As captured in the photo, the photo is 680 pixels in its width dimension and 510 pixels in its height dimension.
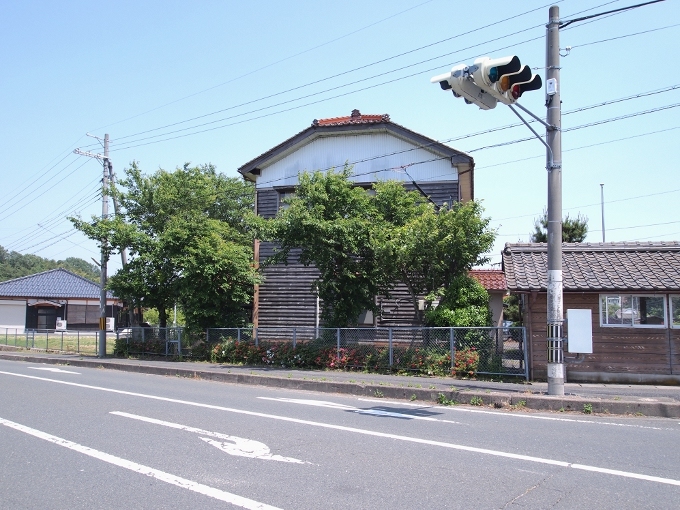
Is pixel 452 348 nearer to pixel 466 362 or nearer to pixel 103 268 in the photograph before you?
pixel 466 362

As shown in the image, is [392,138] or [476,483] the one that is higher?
[392,138]

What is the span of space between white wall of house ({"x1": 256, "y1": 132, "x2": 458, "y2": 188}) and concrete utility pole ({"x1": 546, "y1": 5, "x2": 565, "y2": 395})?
1128 cm

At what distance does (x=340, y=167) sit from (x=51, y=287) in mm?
37392

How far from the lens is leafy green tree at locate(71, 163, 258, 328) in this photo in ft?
68.4

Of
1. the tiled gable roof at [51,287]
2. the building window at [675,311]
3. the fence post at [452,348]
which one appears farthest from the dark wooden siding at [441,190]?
the tiled gable roof at [51,287]

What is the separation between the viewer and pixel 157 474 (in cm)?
592

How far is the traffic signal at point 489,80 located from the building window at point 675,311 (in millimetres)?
7335

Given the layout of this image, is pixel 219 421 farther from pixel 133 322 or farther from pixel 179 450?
pixel 133 322

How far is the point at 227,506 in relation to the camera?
4910 mm

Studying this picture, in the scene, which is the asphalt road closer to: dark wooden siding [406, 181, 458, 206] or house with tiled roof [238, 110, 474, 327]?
house with tiled roof [238, 110, 474, 327]

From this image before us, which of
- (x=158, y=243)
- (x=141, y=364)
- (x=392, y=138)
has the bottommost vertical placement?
(x=141, y=364)

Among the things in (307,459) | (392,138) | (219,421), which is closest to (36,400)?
(219,421)

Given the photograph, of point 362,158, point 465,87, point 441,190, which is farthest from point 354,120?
point 465,87

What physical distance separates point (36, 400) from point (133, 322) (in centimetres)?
1608
